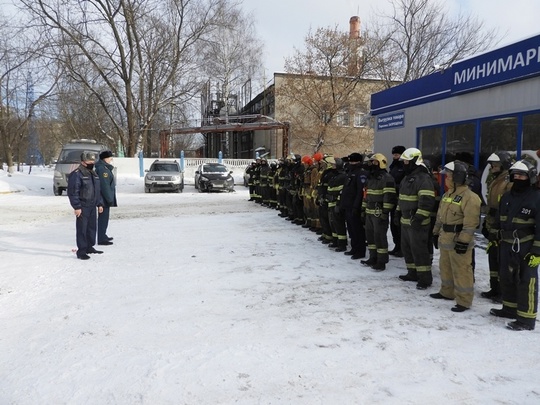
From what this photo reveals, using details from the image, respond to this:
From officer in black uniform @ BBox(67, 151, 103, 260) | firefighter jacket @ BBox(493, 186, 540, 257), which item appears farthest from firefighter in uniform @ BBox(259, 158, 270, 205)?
firefighter jacket @ BBox(493, 186, 540, 257)

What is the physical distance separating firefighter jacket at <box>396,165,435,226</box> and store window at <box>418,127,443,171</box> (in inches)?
193

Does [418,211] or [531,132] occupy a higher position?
[531,132]

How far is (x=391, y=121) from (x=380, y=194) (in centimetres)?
711

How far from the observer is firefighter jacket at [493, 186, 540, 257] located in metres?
4.11

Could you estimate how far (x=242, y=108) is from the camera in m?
48.3

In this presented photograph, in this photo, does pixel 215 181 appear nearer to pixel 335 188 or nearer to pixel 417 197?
pixel 335 188

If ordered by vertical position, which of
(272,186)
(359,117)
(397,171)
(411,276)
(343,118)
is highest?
(359,117)

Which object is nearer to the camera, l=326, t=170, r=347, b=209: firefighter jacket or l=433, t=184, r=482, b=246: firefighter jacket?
l=433, t=184, r=482, b=246: firefighter jacket

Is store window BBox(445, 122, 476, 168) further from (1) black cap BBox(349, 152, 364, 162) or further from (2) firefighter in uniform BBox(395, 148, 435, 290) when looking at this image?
(2) firefighter in uniform BBox(395, 148, 435, 290)

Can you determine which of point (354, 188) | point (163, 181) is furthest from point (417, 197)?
point (163, 181)

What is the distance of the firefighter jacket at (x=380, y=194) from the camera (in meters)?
6.32

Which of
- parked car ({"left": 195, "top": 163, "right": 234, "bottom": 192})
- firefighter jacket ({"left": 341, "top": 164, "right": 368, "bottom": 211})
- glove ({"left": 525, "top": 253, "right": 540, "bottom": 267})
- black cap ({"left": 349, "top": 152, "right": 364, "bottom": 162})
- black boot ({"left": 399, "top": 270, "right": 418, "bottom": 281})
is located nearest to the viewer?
glove ({"left": 525, "top": 253, "right": 540, "bottom": 267})

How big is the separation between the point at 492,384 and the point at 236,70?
39.4 metres

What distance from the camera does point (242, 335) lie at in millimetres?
4098
